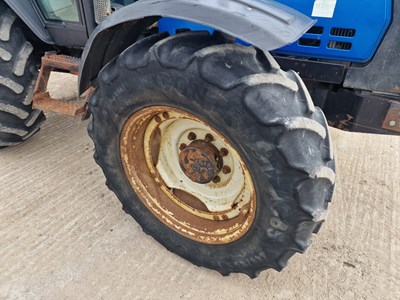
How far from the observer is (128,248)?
2.04m

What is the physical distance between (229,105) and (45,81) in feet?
5.42

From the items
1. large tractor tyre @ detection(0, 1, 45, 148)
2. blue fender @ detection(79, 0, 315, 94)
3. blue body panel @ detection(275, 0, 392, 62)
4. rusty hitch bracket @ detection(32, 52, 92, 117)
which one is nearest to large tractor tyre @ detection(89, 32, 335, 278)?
blue fender @ detection(79, 0, 315, 94)

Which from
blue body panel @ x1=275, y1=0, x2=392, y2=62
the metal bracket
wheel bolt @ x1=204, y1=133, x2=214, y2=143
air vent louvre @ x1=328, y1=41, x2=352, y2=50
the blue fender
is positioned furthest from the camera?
the metal bracket

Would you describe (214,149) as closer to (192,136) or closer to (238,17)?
(192,136)

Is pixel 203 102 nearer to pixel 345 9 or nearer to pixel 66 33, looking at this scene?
pixel 345 9

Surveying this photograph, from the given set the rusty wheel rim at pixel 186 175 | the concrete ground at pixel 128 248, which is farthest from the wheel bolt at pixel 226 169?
the concrete ground at pixel 128 248

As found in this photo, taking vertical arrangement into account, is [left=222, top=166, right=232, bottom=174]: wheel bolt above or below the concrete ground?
above

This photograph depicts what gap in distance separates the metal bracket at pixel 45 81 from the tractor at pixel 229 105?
16 mm

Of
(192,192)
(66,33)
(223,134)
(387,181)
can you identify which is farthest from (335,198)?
(66,33)

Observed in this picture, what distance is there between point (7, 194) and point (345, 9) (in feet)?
7.53

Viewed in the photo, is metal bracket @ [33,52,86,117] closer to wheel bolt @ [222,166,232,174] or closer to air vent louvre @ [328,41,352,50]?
wheel bolt @ [222,166,232,174]

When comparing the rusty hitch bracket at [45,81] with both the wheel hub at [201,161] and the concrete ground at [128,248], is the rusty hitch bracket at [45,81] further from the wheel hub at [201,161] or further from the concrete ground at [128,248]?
the wheel hub at [201,161]

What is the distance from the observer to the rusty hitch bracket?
2.24m

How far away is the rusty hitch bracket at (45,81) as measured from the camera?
224 centimetres
